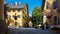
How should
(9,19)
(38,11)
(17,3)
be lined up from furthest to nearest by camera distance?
(17,3), (38,11), (9,19)

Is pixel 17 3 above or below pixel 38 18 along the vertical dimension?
above

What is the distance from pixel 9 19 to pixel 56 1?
3830cm

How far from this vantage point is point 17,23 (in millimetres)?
72000

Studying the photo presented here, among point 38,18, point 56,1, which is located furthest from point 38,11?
point 56,1

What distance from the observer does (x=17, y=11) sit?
2911 inches

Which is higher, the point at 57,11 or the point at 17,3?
the point at 17,3

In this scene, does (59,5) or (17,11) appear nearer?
(59,5)

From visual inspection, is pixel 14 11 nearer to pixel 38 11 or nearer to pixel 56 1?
pixel 38 11

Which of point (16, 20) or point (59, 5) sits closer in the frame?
point (59, 5)

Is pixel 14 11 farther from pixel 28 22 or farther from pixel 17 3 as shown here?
pixel 28 22

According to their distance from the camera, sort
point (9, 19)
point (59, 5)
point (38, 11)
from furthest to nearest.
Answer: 1. point (38, 11)
2. point (9, 19)
3. point (59, 5)

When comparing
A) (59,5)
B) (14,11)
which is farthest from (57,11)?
(14,11)

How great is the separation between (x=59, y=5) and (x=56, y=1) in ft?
6.66

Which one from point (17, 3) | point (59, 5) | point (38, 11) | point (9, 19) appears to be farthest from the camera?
point (17, 3)
